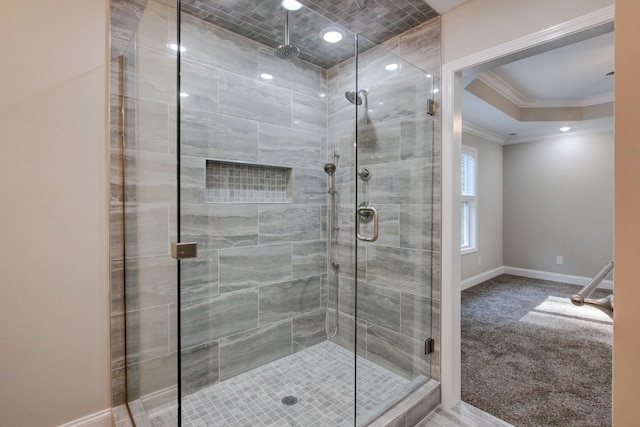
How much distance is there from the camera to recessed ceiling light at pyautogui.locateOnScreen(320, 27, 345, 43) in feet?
6.83

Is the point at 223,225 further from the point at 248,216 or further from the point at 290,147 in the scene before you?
the point at 290,147

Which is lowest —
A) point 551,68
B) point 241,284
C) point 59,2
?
point 241,284

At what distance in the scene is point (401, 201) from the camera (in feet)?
6.84

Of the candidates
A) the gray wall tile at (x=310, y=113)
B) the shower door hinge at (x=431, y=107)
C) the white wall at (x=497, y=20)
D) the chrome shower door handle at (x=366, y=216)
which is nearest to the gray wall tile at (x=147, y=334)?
the chrome shower door handle at (x=366, y=216)

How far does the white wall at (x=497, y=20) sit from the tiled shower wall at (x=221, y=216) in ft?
0.45

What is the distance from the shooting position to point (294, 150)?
2.46 m

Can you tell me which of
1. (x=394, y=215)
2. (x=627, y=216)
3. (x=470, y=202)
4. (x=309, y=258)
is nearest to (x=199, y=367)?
(x=309, y=258)

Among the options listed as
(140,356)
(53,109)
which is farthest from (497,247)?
(53,109)

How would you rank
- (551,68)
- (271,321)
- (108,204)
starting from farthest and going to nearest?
(551,68), (271,321), (108,204)

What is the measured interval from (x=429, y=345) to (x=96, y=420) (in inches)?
77.2

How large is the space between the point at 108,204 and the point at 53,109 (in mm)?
511

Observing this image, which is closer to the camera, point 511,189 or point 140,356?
point 140,356

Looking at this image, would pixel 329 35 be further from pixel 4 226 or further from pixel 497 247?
pixel 497 247

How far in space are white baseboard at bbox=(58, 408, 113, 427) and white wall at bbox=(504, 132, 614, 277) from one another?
598 cm
